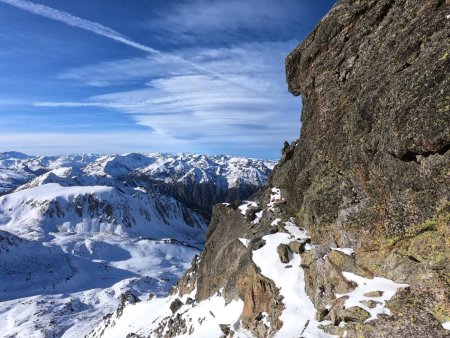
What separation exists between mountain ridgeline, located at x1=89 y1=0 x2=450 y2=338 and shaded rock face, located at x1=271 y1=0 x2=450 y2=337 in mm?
56

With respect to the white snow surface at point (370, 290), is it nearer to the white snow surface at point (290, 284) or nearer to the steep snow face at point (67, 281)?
the white snow surface at point (290, 284)

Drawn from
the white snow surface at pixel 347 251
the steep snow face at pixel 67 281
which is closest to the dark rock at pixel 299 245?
the white snow surface at pixel 347 251

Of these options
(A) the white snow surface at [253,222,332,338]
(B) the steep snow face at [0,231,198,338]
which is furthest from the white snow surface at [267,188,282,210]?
(B) the steep snow face at [0,231,198,338]

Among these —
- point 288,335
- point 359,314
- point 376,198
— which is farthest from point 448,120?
point 288,335

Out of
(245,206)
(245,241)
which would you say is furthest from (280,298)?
(245,206)

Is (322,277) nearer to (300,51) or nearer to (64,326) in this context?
(300,51)

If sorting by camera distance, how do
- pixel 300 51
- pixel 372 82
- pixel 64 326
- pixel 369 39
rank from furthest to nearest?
pixel 64 326 → pixel 300 51 → pixel 369 39 → pixel 372 82

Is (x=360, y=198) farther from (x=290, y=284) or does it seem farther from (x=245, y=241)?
(x=245, y=241)

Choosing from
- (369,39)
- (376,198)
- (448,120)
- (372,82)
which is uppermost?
(369,39)

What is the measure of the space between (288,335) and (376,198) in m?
8.11

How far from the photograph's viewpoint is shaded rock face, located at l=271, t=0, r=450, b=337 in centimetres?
1510

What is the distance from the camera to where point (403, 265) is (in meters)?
16.3

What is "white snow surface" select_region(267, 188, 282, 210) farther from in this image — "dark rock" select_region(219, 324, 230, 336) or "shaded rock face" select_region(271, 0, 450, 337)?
"dark rock" select_region(219, 324, 230, 336)

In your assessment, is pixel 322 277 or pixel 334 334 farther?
pixel 322 277
